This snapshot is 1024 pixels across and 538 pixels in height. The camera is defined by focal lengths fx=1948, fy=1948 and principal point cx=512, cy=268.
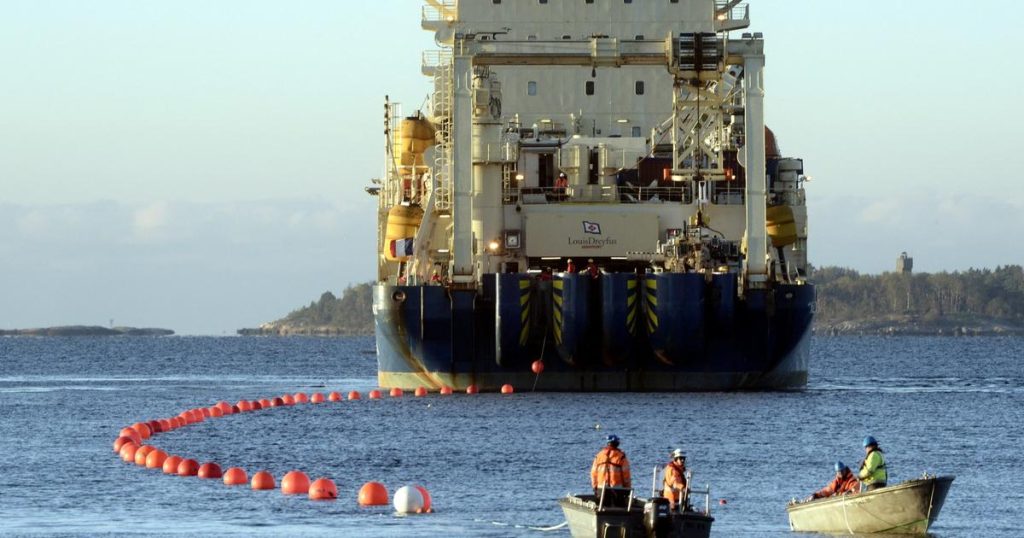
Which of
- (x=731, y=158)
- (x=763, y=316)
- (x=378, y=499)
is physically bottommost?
(x=378, y=499)

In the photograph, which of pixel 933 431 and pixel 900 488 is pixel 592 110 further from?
Result: pixel 900 488

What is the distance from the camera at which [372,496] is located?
37.6 m

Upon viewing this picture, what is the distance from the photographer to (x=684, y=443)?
163 ft

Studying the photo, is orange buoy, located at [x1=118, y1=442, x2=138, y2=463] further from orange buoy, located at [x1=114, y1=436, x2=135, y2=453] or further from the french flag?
the french flag

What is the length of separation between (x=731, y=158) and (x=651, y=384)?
1301 centimetres

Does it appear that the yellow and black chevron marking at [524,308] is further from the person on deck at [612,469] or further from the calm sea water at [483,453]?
the person on deck at [612,469]

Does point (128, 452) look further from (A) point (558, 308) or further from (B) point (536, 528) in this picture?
(A) point (558, 308)

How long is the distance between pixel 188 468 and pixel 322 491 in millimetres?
6077

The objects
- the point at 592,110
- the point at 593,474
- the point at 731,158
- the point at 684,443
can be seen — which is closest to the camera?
the point at 593,474

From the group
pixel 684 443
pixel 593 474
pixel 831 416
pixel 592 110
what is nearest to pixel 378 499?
pixel 593 474

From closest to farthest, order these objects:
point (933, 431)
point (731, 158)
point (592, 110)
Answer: point (933, 431)
point (731, 158)
point (592, 110)

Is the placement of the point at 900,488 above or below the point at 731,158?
below

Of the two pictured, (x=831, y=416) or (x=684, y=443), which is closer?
(x=684, y=443)

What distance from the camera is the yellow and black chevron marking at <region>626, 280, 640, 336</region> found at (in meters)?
61.7
